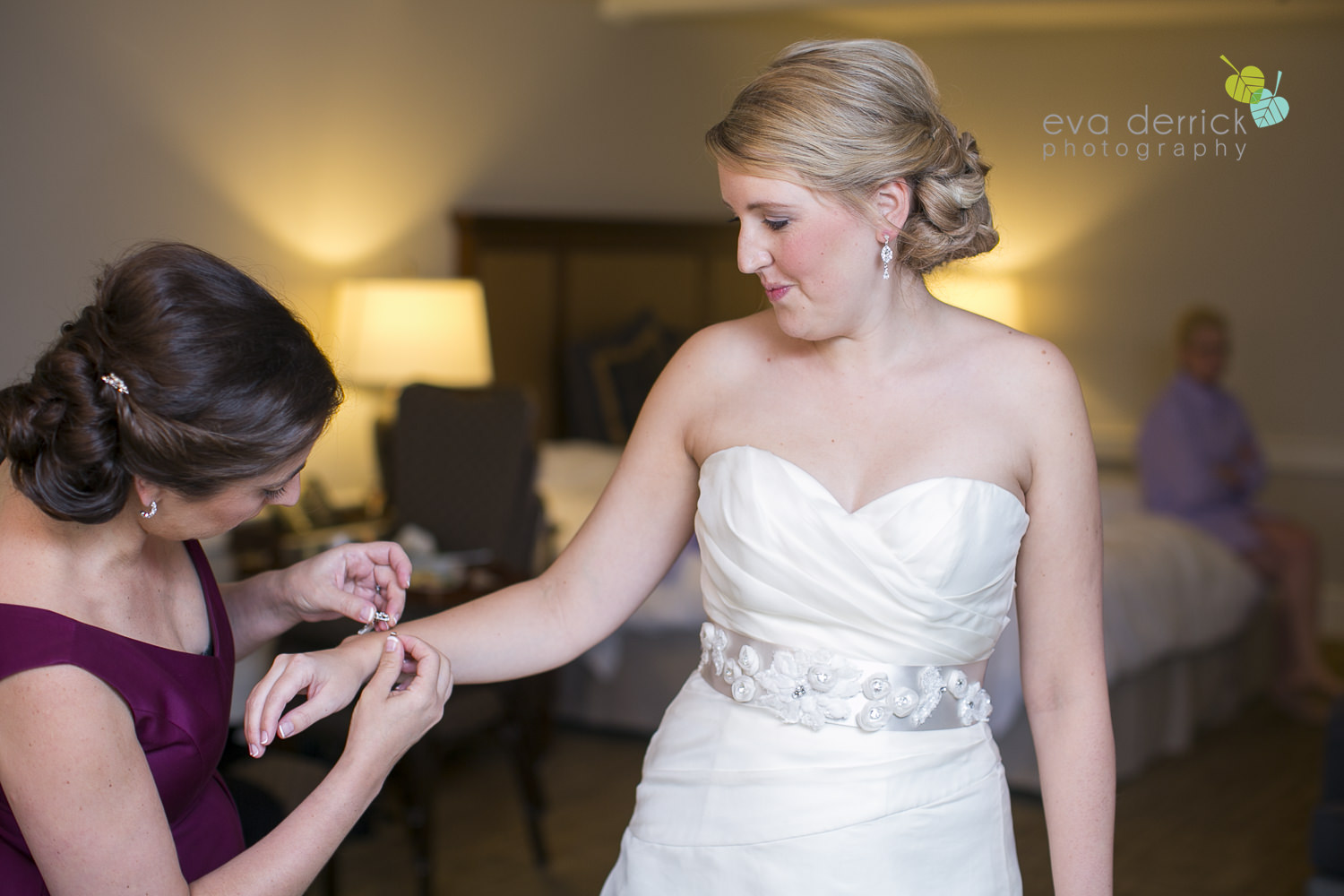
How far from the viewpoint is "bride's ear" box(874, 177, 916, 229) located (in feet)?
4.37

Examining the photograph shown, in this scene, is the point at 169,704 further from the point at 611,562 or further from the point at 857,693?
the point at 857,693

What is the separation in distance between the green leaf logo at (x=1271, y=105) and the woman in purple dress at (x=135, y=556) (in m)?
1.42

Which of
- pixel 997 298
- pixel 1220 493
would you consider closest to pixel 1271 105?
pixel 997 298

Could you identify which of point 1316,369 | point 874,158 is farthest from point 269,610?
point 1316,369

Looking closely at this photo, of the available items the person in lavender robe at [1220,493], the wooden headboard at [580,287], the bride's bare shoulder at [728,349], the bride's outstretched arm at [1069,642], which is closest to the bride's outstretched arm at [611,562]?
the bride's bare shoulder at [728,349]

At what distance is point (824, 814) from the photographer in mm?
1347

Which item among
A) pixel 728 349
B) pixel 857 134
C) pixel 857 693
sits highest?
pixel 857 134

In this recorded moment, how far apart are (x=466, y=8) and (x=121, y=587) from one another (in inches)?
152

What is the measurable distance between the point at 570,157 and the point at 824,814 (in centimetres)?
430

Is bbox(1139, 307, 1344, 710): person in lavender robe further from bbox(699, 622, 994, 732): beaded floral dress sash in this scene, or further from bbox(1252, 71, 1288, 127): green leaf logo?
bbox(699, 622, 994, 732): beaded floral dress sash

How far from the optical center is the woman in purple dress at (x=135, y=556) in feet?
3.60

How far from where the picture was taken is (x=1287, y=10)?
1902mm

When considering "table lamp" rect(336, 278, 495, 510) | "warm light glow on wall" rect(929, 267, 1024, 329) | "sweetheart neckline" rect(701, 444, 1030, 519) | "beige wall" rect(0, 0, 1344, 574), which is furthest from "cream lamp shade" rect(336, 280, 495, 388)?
"sweetheart neckline" rect(701, 444, 1030, 519)

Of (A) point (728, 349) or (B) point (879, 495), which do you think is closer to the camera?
(B) point (879, 495)
